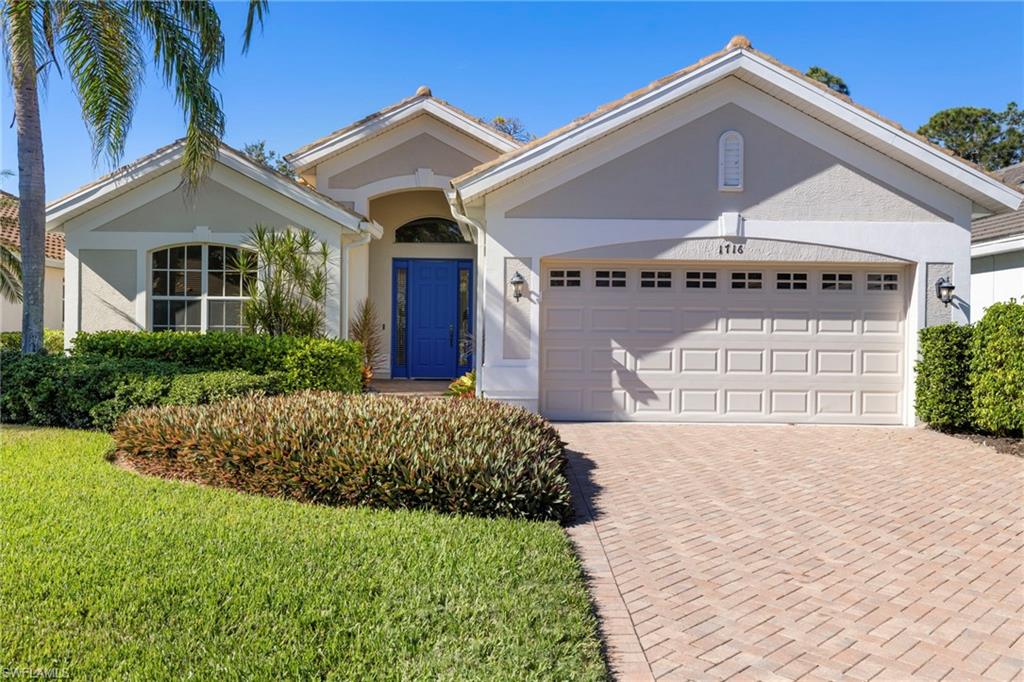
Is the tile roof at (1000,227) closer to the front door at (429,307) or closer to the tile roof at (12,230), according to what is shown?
the front door at (429,307)

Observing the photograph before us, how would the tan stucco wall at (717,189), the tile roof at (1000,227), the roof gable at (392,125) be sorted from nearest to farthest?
the tan stucco wall at (717,189), the roof gable at (392,125), the tile roof at (1000,227)

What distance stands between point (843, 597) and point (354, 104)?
55.1ft

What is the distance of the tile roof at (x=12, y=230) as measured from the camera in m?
18.5

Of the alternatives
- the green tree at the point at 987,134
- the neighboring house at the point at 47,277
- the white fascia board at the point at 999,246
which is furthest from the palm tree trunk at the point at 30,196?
the green tree at the point at 987,134

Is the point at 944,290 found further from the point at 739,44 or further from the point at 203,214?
the point at 203,214

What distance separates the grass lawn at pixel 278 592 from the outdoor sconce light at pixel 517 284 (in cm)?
589

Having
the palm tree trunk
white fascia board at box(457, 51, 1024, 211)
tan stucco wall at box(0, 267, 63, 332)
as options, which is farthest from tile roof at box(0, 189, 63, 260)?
white fascia board at box(457, 51, 1024, 211)

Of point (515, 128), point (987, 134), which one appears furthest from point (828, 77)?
point (515, 128)

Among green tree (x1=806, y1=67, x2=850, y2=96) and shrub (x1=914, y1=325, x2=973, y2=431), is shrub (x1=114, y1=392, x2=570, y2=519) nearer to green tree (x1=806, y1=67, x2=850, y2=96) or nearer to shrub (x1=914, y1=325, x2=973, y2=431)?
shrub (x1=914, y1=325, x2=973, y2=431)

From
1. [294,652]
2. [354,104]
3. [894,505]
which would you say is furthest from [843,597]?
[354,104]

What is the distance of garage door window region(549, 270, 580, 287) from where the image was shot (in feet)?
37.8

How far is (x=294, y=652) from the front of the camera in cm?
343

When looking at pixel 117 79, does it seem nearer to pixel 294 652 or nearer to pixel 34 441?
pixel 34 441

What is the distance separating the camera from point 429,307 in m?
16.1
